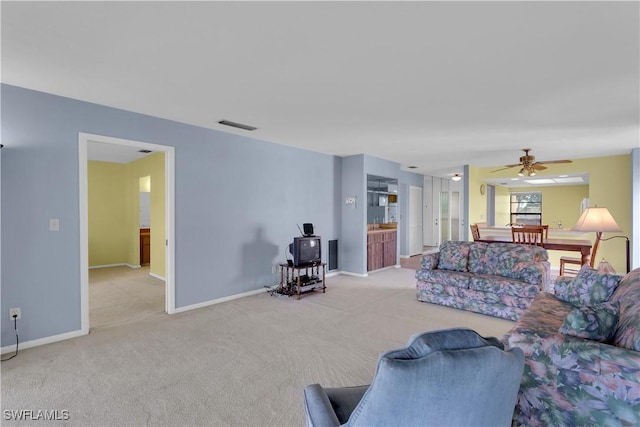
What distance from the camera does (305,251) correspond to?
16.4 ft

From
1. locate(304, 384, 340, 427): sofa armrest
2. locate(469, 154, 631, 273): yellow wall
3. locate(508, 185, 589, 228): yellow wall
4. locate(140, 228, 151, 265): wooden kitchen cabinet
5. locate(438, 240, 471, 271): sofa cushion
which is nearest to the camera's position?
locate(304, 384, 340, 427): sofa armrest

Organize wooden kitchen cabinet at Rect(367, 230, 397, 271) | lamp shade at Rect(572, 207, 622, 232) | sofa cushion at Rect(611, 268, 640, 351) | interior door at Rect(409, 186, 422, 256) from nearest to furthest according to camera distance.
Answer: sofa cushion at Rect(611, 268, 640, 351) < lamp shade at Rect(572, 207, 622, 232) < wooden kitchen cabinet at Rect(367, 230, 397, 271) < interior door at Rect(409, 186, 422, 256)

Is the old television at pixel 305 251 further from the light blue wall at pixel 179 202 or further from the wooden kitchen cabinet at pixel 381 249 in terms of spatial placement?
the wooden kitchen cabinet at pixel 381 249

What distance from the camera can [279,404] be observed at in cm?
221

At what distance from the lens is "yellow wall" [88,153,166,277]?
712cm

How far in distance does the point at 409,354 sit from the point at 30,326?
12.2 ft

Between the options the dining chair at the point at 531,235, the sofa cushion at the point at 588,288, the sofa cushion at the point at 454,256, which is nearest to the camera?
the sofa cushion at the point at 588,288

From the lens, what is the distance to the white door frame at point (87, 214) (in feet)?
11.1

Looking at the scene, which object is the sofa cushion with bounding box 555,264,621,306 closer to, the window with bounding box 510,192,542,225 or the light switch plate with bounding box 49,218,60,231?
the light switch plate with bounding box 49,218,60,231

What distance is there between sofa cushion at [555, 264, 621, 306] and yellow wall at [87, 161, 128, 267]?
27.2 ft

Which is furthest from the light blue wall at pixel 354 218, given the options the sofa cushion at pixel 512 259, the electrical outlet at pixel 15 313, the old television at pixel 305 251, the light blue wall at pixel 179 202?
the electrical outlet at pixel 15 313

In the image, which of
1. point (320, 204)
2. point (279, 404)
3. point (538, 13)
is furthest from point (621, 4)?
point (320, 204)

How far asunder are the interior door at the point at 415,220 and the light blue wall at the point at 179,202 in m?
3.21

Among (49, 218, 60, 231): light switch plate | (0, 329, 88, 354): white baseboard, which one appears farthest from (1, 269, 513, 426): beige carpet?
(49, 218, 60, 231): light switch plate
